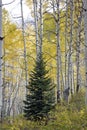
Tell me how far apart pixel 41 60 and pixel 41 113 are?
6.18ft

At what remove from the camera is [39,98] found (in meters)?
11.1

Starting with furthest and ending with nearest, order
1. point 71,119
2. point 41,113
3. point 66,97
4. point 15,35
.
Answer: point 15,35, point 66,97, point 41,113, point 71,119

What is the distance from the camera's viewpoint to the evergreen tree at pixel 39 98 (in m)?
10.9

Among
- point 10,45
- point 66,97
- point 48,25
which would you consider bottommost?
point 66,97

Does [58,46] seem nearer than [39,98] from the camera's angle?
No

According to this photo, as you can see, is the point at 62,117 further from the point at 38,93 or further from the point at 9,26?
the point at 9,26

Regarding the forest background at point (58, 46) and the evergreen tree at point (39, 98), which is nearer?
the forest background at point (58, 46)

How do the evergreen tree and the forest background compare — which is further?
the evergreen tree

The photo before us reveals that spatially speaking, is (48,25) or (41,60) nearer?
(41,60)

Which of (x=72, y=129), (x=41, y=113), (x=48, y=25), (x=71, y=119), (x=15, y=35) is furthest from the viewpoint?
(x=48, y=25)

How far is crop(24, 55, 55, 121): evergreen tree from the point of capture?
10.9 meters

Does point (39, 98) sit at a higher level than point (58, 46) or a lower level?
lower

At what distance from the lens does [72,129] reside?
27.7 feet

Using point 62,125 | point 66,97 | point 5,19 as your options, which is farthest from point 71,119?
point 5,19
